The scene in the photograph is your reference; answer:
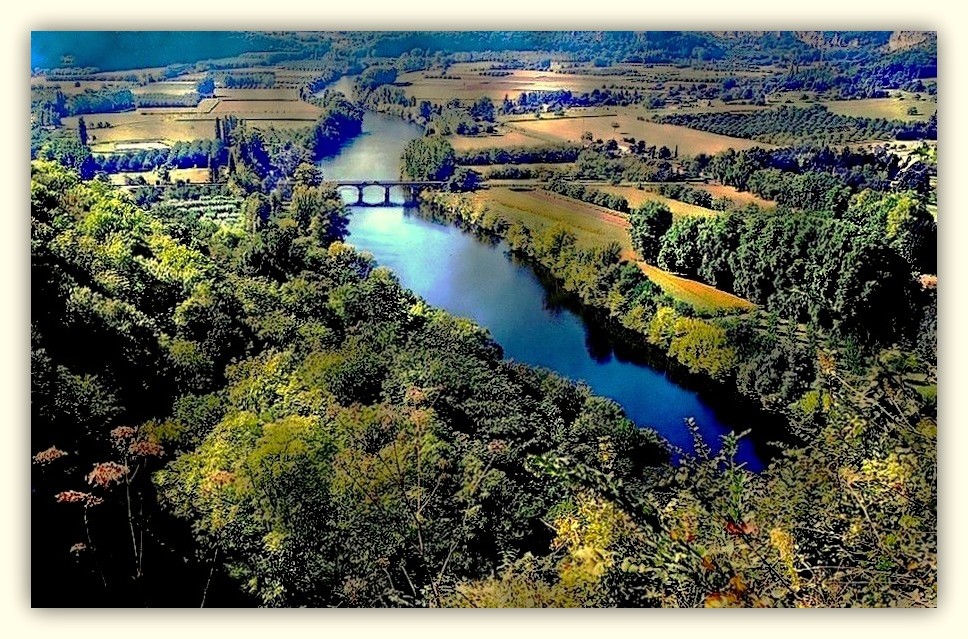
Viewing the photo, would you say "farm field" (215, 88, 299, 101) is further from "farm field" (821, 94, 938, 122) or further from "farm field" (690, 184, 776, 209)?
"farm field" (821, 94, 938, 122)

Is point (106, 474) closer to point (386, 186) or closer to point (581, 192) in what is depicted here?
point (386, 186)

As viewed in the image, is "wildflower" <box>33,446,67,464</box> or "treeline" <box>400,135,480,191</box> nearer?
"wildflower" <box>33,446,67,464</box>

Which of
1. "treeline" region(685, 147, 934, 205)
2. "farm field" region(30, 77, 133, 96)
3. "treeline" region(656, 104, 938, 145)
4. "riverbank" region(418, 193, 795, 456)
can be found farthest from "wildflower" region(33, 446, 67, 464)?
"treeline" region(685, 147, 934, 205)

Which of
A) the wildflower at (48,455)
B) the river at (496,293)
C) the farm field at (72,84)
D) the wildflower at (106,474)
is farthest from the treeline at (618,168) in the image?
the wildflower at (48,455)

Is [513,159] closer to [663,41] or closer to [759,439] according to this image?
[663,41]

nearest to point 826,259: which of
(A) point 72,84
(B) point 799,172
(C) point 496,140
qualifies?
(B) point 799,172
